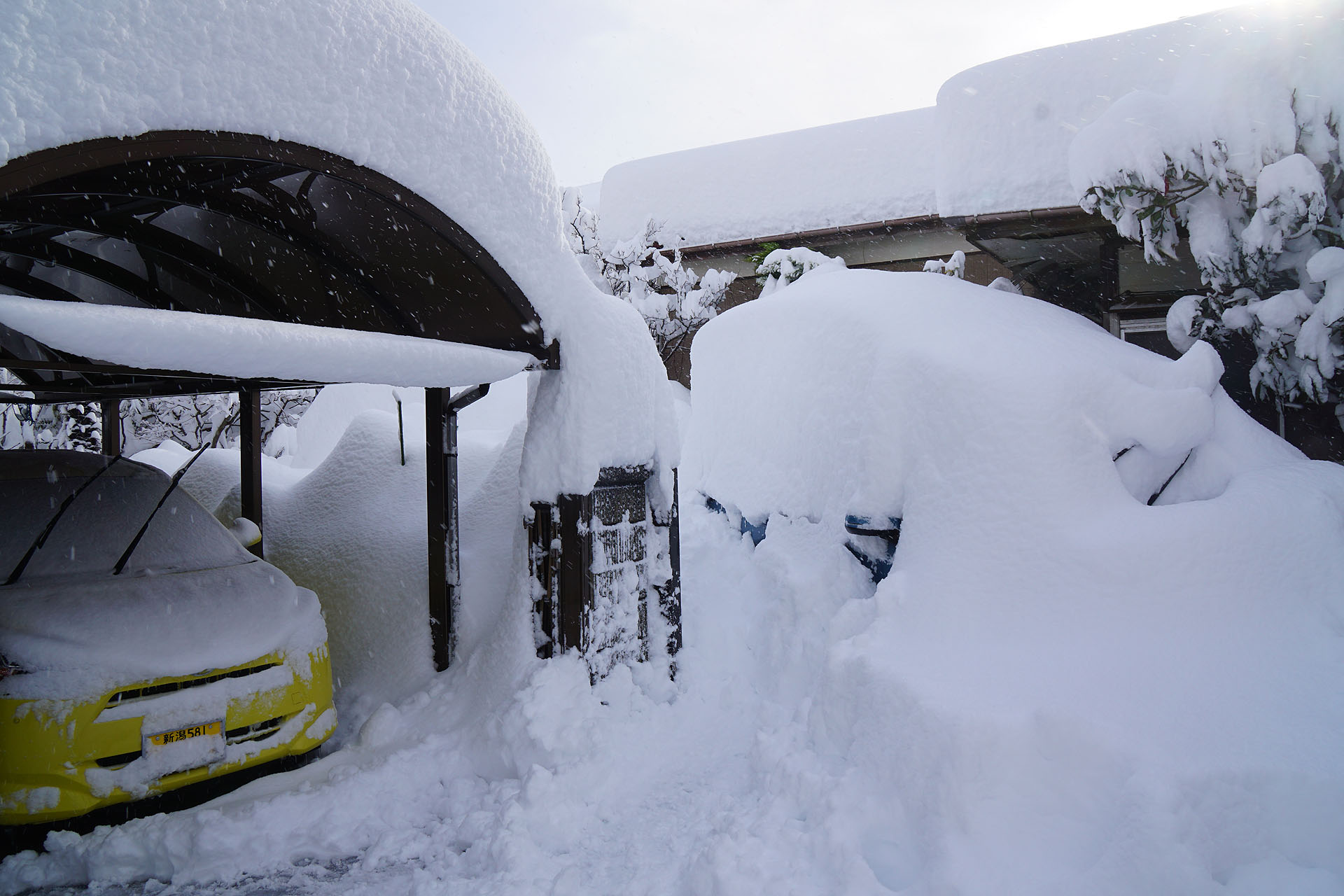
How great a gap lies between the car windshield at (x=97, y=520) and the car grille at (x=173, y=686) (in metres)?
0.85

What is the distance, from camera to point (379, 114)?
3.31 metres

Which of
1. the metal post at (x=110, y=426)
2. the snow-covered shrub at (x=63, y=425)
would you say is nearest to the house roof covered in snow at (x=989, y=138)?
the metal post at (x=110, y=426)

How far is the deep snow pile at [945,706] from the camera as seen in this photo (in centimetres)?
256

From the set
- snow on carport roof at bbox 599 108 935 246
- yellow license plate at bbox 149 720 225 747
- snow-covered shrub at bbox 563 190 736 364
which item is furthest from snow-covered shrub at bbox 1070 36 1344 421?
snow-covered shrub at bbox 563 190 736 364

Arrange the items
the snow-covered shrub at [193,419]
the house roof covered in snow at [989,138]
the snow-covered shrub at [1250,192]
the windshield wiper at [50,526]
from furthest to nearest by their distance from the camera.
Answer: the snow-covered shrub at [193,419] → the house roof covered in snow at [989,138] → the snow-covered shrub at [1250,192] → the windshield wiper at [50,526]

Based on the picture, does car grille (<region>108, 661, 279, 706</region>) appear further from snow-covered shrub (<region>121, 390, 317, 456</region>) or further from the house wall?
snow-covered shrub (<region>121, 390, 317, 456</region>)

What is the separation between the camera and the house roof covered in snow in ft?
19.0

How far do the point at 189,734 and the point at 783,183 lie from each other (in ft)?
38.4

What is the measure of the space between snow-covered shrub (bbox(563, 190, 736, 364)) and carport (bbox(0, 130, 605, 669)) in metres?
6.69

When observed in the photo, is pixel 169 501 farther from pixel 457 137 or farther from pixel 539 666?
pixel 457 137

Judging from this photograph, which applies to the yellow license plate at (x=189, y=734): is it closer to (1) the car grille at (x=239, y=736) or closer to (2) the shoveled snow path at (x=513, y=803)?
(1) the car grille at (x=239, y=736)

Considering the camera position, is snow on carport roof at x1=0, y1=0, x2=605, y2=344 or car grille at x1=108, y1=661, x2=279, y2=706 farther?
car grille at x1=108, y1=661, x2=279, y2=706

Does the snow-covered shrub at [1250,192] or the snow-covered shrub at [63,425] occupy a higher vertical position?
the snow-covered shrub at [1250,192]

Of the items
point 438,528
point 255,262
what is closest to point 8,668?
point 438,528
